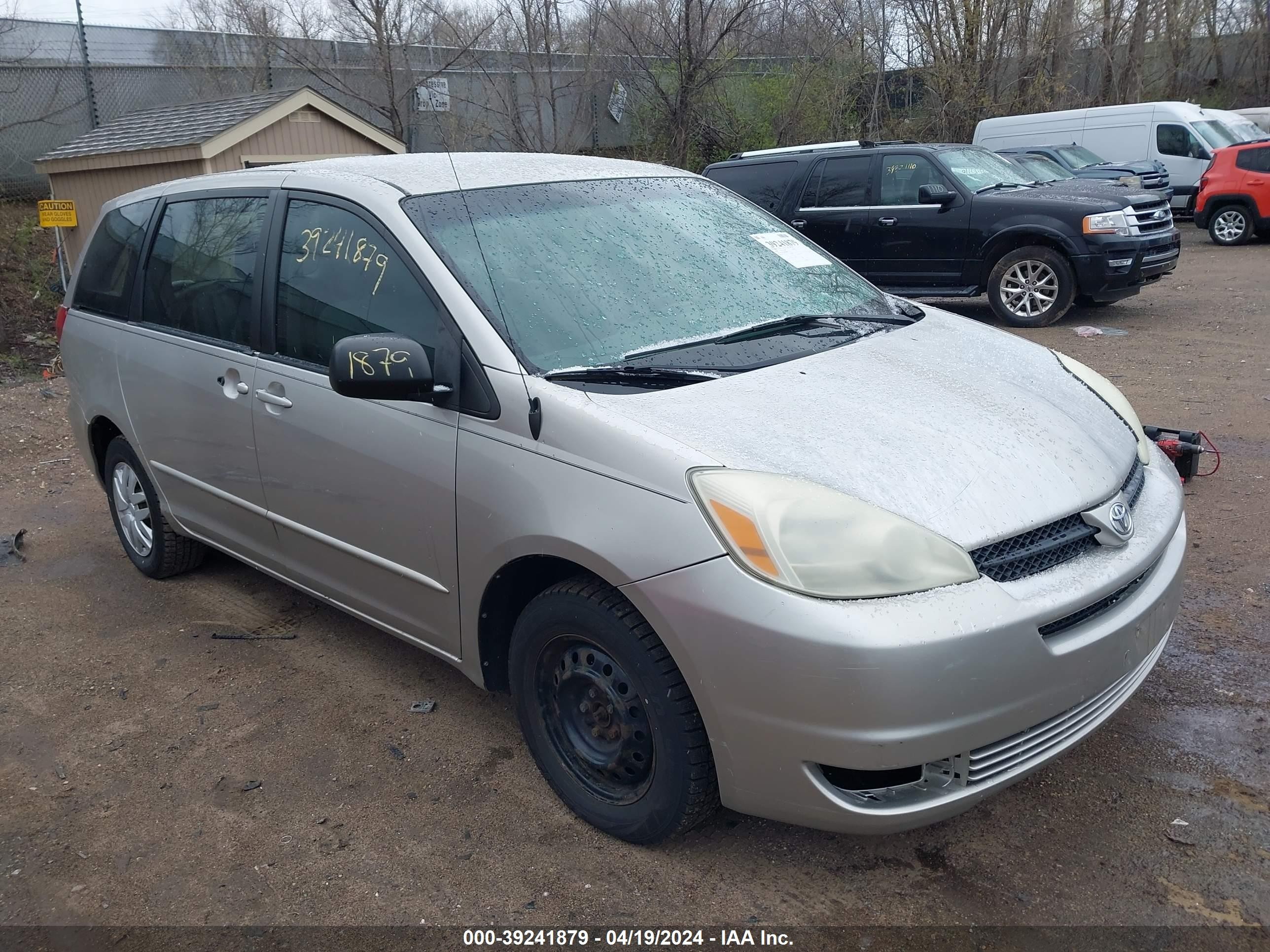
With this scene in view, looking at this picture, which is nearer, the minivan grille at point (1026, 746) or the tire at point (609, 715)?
the minivan grille at point (1026, 746)

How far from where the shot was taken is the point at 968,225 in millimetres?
10773

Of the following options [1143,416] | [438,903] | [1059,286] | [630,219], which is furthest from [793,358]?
[1059,286]

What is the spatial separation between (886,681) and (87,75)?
1917 cm

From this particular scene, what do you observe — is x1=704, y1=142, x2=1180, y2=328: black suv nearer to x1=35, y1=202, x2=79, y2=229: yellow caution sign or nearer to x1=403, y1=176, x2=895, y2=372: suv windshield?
x1=403, y1=176, x2=895, y2=372: suv windshield

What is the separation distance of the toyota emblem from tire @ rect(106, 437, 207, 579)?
3.87 metres

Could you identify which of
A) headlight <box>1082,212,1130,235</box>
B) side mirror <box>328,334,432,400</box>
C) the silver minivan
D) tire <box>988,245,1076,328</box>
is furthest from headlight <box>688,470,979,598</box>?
tire <box>988,245,1076,328</box>

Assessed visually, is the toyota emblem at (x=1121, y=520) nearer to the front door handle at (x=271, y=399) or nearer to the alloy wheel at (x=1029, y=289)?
the front door handle at (x=271, y=399)

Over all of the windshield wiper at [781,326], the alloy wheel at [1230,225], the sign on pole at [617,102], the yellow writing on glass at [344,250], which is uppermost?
the sign on pole at [617,102]

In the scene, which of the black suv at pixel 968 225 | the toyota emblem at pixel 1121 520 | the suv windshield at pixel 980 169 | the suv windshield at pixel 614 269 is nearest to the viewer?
the toyota emblem at pixel 1121 520

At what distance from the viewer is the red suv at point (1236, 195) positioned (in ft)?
54.9

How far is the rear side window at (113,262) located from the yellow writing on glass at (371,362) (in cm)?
223

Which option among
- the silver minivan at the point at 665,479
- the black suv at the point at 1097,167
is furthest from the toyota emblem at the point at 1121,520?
the black suv at the point at 1097,167

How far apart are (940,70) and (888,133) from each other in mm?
1731

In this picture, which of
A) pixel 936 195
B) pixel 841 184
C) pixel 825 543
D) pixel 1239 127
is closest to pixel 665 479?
pixel 825 543
